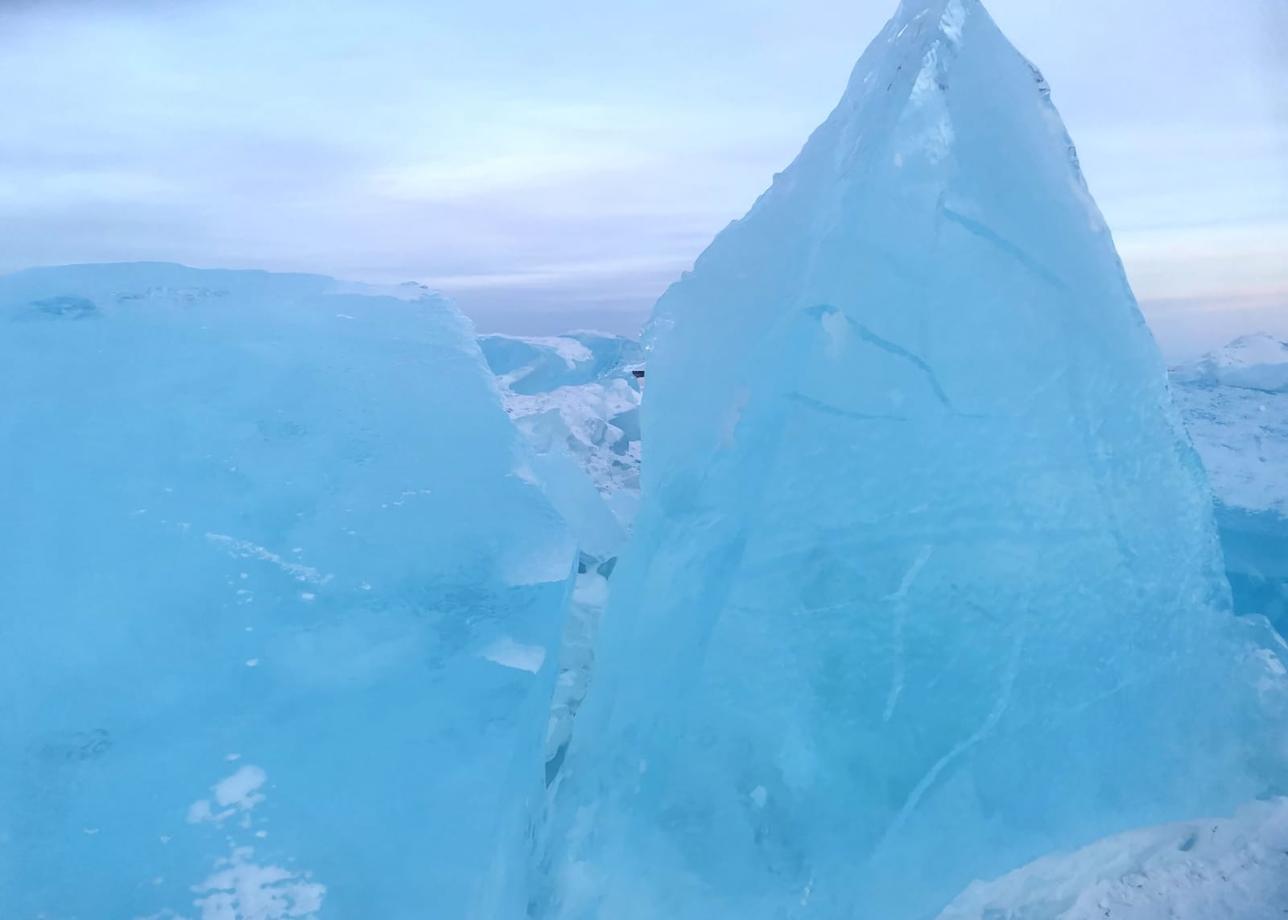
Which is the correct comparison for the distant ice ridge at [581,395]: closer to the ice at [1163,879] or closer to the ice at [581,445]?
the ice at [581,445]

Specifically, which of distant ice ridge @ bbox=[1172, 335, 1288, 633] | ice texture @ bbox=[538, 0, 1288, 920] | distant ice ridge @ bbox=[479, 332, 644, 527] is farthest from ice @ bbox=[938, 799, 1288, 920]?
distant ice ridge @ bbox=[479, 332, 644, 527]

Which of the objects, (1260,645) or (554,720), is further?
→ (554,720)

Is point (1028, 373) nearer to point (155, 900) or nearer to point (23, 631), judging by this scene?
point (155, 900)

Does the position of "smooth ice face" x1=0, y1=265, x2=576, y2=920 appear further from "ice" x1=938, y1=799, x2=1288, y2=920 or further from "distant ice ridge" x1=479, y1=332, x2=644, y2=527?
"distant ice ridge" x1=479, y1=332, x2=644, y2=527

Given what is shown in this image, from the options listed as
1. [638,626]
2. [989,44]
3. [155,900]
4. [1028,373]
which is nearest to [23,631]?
[155,900]

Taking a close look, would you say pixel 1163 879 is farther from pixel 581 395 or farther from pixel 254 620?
pixel 581 395

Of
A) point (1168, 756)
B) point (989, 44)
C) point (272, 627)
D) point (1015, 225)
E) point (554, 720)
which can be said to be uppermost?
point (989, 44)
